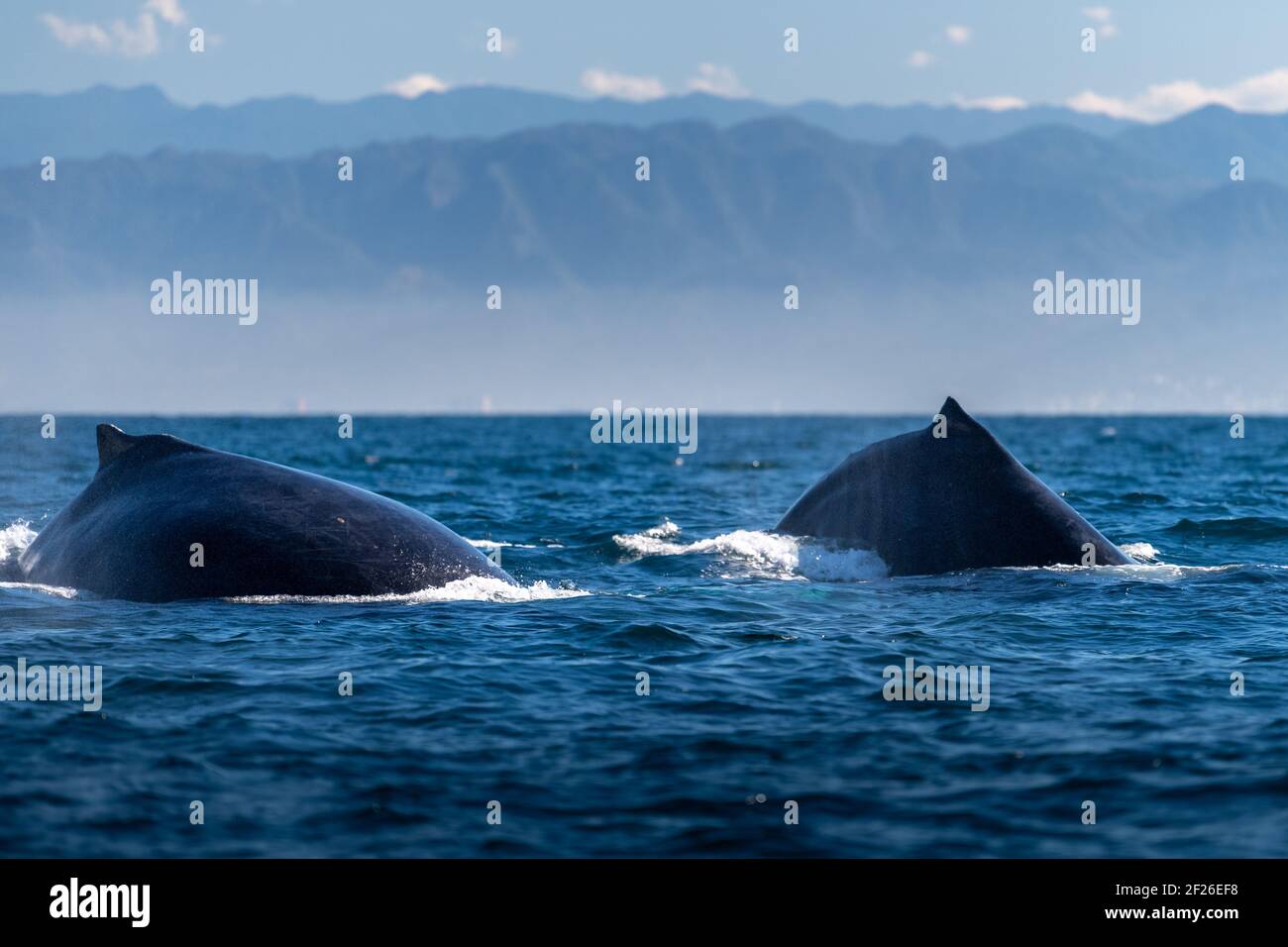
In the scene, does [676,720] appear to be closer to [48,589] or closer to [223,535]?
[223,535]

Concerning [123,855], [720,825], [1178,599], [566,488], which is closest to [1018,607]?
[1178,599]

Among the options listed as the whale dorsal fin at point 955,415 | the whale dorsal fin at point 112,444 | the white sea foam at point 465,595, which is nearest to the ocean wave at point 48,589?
the whale dorsal fin at point 112,444

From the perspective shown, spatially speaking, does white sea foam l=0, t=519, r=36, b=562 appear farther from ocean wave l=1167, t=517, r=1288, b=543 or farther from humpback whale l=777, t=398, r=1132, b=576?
ocean wave l=1167, t=517, r=1288, b=543

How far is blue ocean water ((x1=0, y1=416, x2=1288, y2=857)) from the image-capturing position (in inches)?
324

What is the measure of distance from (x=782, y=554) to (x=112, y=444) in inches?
323

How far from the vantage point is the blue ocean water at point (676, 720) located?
27.0 feet

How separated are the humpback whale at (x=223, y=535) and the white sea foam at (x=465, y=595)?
0.07m

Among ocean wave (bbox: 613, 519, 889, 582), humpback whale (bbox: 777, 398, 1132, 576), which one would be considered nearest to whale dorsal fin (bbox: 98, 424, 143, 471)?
ocean wave (bbox: 613, 519, 889, 582)

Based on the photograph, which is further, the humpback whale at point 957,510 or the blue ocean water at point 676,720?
the humpback whale at point 957,510

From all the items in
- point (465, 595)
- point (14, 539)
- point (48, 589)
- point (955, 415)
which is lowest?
point (465, 595)

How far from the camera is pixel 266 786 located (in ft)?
29.2

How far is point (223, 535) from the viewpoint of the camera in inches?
555

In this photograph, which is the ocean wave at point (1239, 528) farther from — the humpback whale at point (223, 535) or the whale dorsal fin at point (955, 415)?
the humpback whale at point (223, 535)

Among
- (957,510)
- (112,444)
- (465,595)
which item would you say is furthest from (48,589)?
(957,510)
